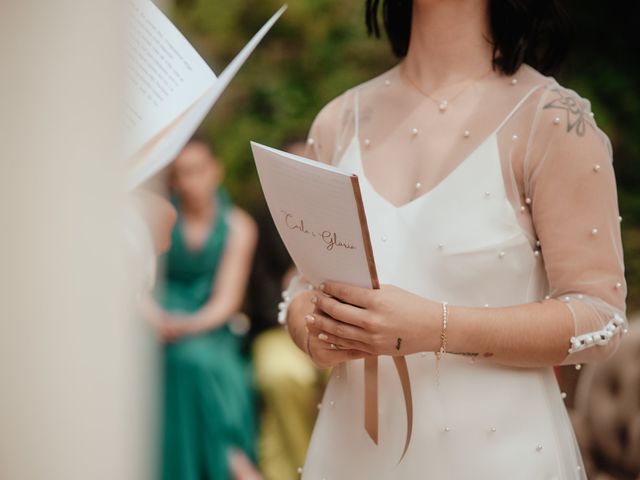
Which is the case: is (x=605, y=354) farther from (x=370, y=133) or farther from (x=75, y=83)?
(x=75, y=83)

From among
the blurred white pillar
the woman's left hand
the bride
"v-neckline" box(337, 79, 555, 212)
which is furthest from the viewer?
"v-neckline" box(337, 79, 555, 212)

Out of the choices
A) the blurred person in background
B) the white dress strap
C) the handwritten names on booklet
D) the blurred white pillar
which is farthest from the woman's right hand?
the blurred person in background

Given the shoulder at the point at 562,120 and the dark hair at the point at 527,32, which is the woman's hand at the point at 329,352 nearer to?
the shoulder at the point at 562,120

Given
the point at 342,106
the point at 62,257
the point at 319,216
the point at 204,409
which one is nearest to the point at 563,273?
the point at 319,216

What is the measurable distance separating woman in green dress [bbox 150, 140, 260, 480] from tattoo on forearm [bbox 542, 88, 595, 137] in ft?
11.0

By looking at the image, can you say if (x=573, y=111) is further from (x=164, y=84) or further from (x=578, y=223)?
(x=164, y=84)

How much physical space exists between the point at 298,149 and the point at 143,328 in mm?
4248

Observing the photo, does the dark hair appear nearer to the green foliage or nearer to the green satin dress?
the green satin dress

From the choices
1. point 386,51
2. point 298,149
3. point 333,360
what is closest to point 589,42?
point 386,51

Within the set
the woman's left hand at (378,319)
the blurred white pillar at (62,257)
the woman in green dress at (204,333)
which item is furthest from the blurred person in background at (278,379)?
the blurred white pillar at (62,257)

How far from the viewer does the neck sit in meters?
1.93

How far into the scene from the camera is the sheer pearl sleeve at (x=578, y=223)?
1743 mm

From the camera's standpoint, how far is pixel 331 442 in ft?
6.40

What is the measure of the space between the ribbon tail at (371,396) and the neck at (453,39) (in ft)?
1.87
